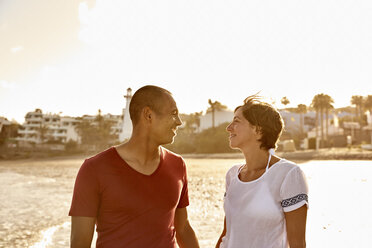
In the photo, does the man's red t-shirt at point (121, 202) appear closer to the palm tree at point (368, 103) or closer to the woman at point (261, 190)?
the woman at point (261, 190)

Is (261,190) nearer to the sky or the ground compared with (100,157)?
nearer to the ground

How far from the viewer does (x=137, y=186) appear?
274 cm

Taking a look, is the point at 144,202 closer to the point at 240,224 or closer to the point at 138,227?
the point at 138,227

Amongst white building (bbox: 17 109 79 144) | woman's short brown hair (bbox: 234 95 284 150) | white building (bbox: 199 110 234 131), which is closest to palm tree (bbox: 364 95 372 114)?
white building (bbox: 199 110 234 131)

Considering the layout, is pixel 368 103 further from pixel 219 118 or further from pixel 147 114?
pixel 147 114

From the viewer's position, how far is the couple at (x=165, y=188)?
261 centimetres

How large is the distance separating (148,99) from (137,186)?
2.30ft

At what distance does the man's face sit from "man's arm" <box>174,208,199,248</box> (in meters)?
0.67

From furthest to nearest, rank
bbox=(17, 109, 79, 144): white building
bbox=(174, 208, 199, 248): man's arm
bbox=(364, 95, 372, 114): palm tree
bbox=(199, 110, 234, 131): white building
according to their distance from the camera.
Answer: bbox=(17, 109, 79, 144): white building < bbox=(199, 110, 234, 131): white building < bbox=(364, 95, 372, 114): palm tree < bbox=(174, 208, 199, 248): man's arm

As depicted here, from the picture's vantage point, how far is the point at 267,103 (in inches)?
115

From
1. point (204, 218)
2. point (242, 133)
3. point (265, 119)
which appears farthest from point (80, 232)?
point (204, 218)

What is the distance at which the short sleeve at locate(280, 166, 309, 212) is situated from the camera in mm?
2523

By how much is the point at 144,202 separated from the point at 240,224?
0.73m

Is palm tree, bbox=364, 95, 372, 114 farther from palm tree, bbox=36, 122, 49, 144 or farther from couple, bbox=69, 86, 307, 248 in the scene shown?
couple, bbox=69, 86, 307, 248
